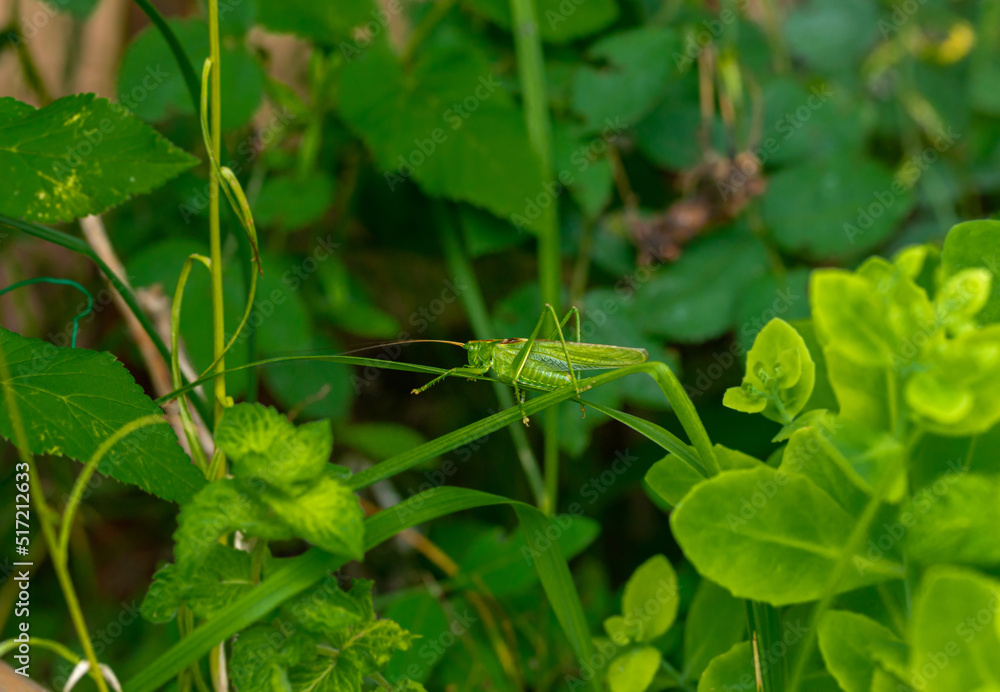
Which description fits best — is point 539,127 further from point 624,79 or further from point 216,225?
point 216,225

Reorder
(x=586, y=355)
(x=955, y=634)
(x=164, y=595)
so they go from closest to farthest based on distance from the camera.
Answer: (x=955, y=634)
(x=164, y=595)
(x=586, y=355)

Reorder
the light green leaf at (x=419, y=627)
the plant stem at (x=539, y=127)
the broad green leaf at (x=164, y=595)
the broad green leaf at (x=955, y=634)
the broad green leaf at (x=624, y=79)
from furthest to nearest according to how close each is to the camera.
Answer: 1. the broad green leaf at (x=624, y=79)
2. the plant stem at (x=539, y=127)
3. the light green leaf at (x=419, y=627)
4. the broad green leaf at (x=164, y=595)
5. the broad green leaf at (x=955, y=634)

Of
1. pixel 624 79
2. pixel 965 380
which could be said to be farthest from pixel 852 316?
pixel 624 79

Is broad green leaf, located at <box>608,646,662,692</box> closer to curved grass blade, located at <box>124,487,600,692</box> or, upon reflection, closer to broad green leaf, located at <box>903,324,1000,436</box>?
curved grass blade, located at <box>124,487,600,692</box>

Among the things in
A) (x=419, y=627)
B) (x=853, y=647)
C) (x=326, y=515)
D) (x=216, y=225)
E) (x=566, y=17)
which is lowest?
(x=419, y=627)

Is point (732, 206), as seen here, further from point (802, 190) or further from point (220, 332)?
point (220, 332)

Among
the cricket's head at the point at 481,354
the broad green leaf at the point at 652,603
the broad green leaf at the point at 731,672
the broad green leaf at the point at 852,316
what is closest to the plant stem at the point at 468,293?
the cricket's head at the point at 481,354

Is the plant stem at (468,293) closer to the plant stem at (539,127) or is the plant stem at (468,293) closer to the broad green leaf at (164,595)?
the plant stem at (539,127)
